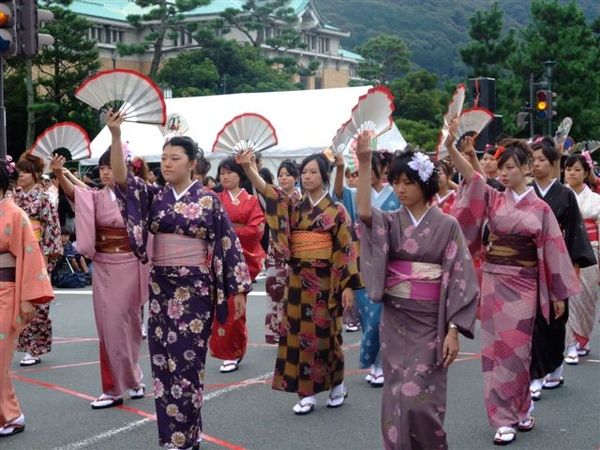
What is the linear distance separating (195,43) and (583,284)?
167 feet

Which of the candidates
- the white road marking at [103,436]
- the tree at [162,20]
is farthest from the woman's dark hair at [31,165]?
the tree at [162,20]

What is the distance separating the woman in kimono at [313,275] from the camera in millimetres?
6508

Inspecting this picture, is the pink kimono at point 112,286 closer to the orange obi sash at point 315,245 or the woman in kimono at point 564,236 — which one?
the orange obi sash at point 315,245

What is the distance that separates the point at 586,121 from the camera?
91.4ft

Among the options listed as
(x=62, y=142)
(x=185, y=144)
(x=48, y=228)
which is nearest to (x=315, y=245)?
(x=185, y=144)

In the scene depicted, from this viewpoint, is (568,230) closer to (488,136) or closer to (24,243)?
(24,243)

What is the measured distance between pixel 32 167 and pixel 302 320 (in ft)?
10.8

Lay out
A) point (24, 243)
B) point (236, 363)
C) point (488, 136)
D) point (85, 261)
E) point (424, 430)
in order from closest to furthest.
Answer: point (424, 430)
point (24, 243)
point (236, 363)
point (488, 136)
point (85, 261)

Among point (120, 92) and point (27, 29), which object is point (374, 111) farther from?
point (27, 29)

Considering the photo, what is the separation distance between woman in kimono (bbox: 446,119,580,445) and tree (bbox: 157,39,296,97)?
3544cm

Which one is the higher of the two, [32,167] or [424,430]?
[32,167]

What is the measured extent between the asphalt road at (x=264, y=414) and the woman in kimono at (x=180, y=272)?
0.39 m

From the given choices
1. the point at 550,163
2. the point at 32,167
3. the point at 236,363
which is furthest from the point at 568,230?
the point at 32,167

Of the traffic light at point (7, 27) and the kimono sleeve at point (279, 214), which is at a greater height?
the traffic light at point (7, 27)
